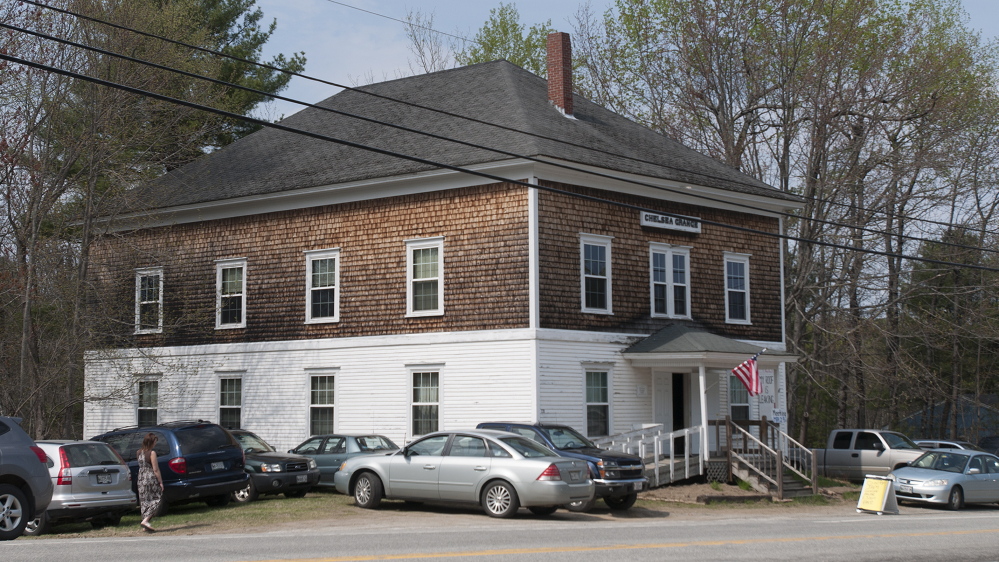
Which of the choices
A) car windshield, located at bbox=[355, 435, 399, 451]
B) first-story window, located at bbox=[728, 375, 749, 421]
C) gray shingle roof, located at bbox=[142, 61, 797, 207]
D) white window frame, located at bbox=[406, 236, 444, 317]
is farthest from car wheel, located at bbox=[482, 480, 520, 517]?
first-story window, located at bbox=[728, 375, 749, 421]

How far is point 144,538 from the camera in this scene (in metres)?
15.4

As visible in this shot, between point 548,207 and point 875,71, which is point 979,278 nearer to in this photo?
point 875,71

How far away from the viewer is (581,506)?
19078mm

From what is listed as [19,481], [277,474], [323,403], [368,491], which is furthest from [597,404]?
[19,481]

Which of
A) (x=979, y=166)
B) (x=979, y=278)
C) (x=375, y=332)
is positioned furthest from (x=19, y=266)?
(x=979, y=278)

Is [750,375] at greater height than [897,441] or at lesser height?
greater

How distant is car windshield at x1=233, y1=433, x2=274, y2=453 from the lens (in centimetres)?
Result: 2242

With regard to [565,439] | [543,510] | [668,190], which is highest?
[668,190]

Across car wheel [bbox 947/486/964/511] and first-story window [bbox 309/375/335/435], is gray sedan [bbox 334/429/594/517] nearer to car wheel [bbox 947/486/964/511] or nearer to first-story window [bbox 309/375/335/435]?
first-story window [bbox 309/375/335/435]

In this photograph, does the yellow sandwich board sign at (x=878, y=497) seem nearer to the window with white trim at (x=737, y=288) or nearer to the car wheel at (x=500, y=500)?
the window with white trim at (x=737, y=288)

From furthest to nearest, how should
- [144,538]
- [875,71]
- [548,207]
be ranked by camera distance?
[875,71]
[548,207]
[144,538]

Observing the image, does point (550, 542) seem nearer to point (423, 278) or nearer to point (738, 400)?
point (423, 278)

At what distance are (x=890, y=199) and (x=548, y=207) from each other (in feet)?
59.3

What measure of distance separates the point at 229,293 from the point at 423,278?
22.6 ft
